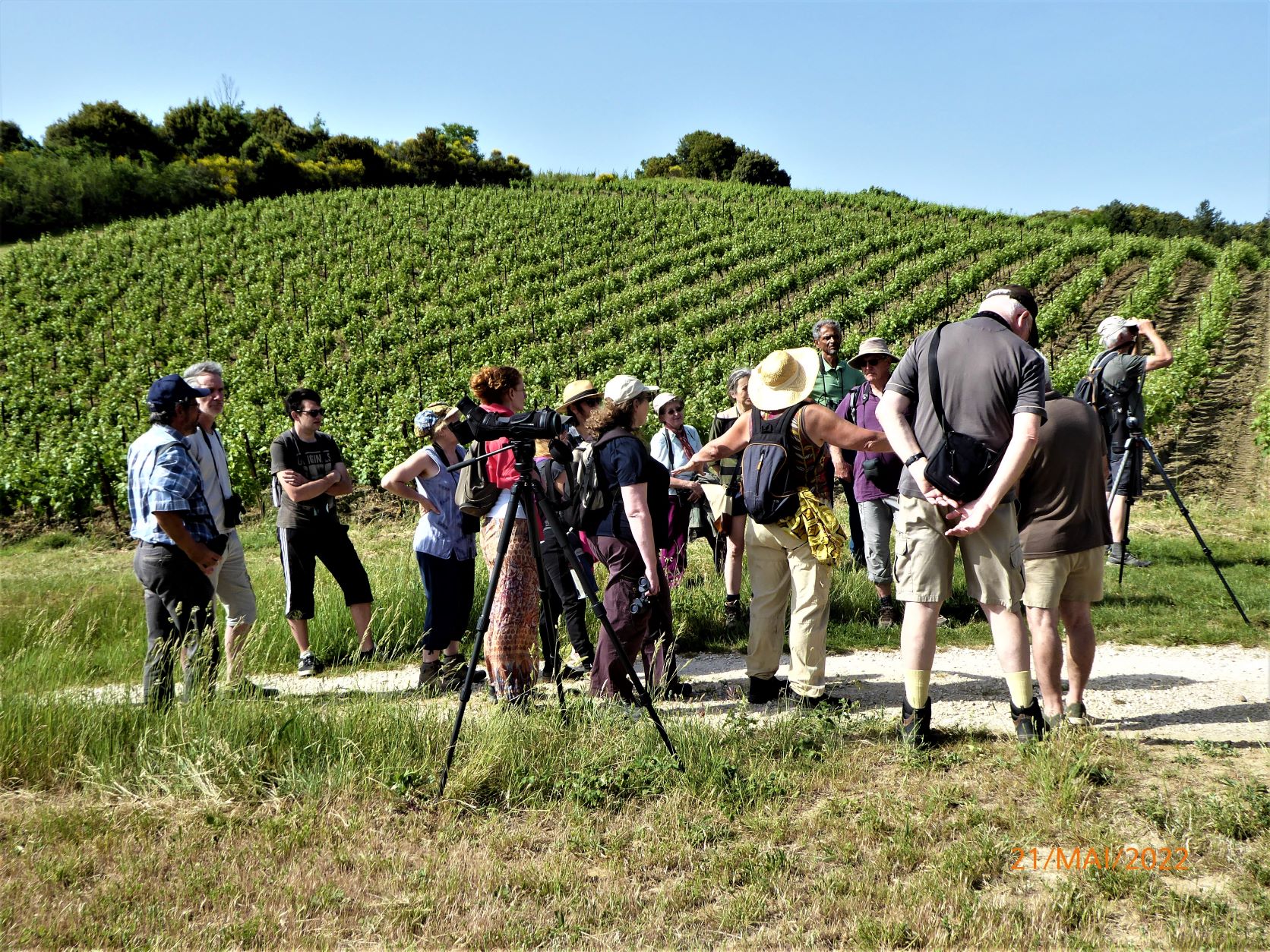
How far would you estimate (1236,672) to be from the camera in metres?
5.15

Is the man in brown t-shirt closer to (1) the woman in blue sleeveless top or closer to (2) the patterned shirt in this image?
(1) the woman in blue sleeveless top

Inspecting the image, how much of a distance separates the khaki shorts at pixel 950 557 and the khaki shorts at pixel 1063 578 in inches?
4.1

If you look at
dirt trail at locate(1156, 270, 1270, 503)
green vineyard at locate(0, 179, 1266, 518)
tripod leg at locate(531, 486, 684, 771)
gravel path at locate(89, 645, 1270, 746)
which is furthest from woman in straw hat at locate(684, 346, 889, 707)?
green vineyard at locate(0, 179, 1266, 518)

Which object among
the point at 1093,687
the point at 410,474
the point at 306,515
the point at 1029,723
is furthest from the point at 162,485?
the point at 1093,687

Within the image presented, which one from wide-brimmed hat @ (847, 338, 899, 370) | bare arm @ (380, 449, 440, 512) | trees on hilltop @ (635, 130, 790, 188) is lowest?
bare arm @ (380, 449, 440, 512)

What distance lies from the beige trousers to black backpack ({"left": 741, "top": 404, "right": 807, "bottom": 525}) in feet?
0.46

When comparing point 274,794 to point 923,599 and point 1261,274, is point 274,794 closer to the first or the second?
point 923,599

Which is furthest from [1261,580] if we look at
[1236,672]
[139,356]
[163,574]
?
[139,356]

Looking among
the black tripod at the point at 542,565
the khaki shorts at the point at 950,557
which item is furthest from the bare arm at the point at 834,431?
the black tripod at the point at 542,565

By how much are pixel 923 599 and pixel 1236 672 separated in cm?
261

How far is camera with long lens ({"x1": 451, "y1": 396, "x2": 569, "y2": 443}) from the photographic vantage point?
12.8 ft

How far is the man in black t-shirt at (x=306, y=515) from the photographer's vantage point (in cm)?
599

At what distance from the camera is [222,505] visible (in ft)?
17.4

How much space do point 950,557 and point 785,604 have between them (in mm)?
1140
